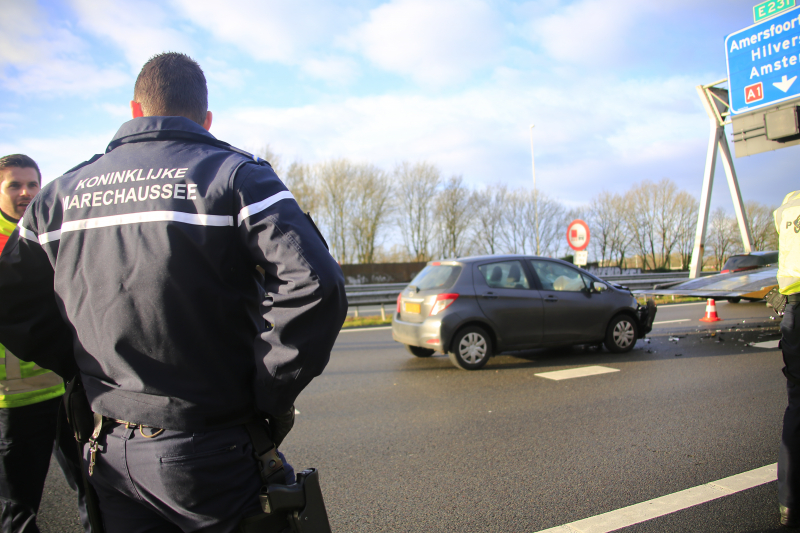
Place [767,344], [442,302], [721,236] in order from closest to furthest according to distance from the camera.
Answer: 1. [442,302]
2. [767,344]
3. [721,236]

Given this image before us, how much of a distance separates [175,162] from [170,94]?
0.33 m

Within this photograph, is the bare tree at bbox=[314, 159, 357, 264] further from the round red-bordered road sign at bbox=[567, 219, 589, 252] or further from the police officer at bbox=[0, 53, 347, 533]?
the police officer at bbox=[0, 53, 347, 533]

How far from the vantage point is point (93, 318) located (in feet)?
4.98

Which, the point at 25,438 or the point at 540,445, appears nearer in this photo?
the point at 25,438

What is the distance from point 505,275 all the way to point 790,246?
4932 mm

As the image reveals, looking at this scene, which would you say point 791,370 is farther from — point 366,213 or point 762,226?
point 762,226

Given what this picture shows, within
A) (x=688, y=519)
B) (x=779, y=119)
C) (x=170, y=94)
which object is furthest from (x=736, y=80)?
(x=170, y=94)

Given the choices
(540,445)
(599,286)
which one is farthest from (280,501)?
(599,286)

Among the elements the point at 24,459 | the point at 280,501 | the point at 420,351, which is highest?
the point at 280,501

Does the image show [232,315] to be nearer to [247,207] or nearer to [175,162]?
[247,207]

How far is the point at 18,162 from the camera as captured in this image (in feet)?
9.58

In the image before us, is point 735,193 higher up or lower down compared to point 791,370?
higher up

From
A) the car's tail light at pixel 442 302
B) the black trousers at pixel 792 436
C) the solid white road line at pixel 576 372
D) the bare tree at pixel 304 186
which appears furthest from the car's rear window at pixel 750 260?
the bare tree at pixel 304 186

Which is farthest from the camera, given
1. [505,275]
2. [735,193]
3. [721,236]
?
[721,236]
